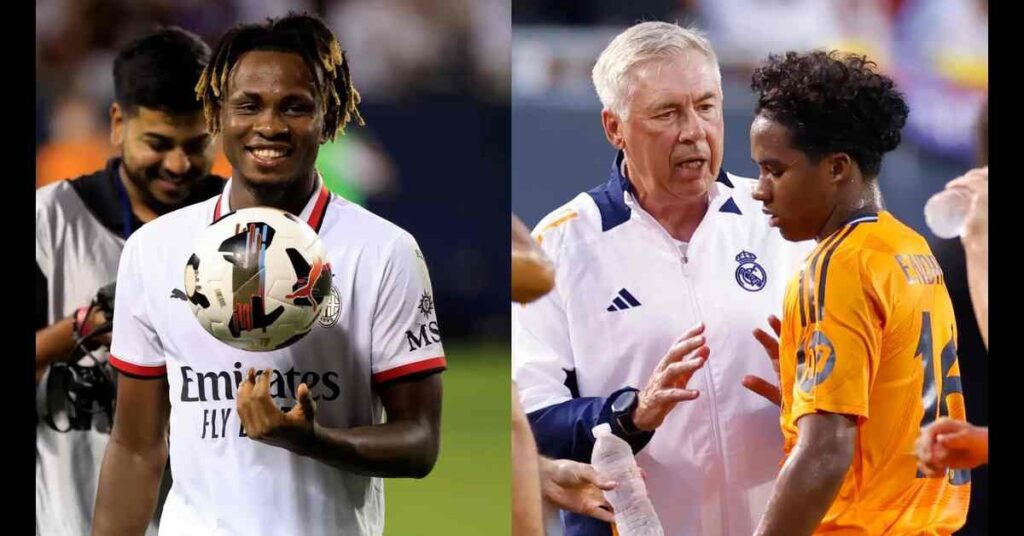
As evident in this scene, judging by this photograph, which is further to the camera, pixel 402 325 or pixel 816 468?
pixel 402 325

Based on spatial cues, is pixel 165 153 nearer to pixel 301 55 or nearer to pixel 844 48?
pixel 301 55

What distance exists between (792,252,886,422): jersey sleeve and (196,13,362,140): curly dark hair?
160 cm

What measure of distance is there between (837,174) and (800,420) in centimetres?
74

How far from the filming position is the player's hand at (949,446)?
431cm

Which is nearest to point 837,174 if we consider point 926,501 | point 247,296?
point 926,501

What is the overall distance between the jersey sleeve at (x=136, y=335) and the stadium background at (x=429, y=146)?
529 millimetres

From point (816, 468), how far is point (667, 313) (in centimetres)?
64

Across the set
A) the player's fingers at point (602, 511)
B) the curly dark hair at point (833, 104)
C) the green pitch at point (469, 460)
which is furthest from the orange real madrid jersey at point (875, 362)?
the green pitch at point (469, 460)

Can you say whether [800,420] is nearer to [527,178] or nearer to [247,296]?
[527,178]

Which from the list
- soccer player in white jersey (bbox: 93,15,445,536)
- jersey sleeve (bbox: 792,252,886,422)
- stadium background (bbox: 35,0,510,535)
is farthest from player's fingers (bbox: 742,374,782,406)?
stadium background (bbox: 35,0,510,535)

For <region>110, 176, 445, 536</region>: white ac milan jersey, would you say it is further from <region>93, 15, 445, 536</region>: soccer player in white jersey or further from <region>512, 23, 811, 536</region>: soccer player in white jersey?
<region>512, 23, 811, 536</region>: soccer player in white jersey

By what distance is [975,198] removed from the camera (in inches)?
175

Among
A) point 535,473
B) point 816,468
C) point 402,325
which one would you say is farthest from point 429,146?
point 816,468

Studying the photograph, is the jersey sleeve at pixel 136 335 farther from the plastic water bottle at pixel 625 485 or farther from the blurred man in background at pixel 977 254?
the blurred man in background at pixel 977 254
